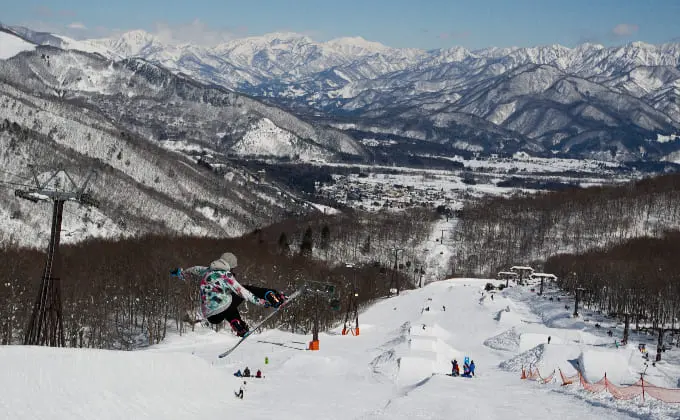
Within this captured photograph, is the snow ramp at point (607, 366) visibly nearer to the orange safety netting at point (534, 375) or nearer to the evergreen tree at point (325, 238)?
the orange safety netting at point (534, 375)

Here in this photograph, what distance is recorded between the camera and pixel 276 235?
17438cm

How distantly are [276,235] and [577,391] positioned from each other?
144 meters

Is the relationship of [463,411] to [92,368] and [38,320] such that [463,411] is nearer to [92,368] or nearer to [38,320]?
[92,368]

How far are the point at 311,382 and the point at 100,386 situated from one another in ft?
57.0

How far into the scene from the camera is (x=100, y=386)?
78.1 feet

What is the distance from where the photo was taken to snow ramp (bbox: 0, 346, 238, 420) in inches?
823

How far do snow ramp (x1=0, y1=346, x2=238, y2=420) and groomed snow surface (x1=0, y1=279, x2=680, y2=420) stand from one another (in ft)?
0.14

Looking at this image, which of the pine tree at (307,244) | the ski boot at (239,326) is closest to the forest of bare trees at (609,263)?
the pine tree at (307,244)

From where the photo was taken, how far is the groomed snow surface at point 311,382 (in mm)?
22453

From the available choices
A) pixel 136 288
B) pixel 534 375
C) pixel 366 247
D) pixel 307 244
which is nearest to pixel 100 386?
pixel 534 375

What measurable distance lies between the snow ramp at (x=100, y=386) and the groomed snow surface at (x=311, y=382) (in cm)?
4

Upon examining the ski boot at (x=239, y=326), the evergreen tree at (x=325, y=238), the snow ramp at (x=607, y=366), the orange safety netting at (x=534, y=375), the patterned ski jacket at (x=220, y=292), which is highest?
the evergreen tree at (x=325, y=238)

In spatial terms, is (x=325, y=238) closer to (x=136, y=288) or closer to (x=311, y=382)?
(x=136, y=288)

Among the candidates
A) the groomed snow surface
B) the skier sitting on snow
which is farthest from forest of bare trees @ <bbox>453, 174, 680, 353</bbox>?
the skier sitting on snow
